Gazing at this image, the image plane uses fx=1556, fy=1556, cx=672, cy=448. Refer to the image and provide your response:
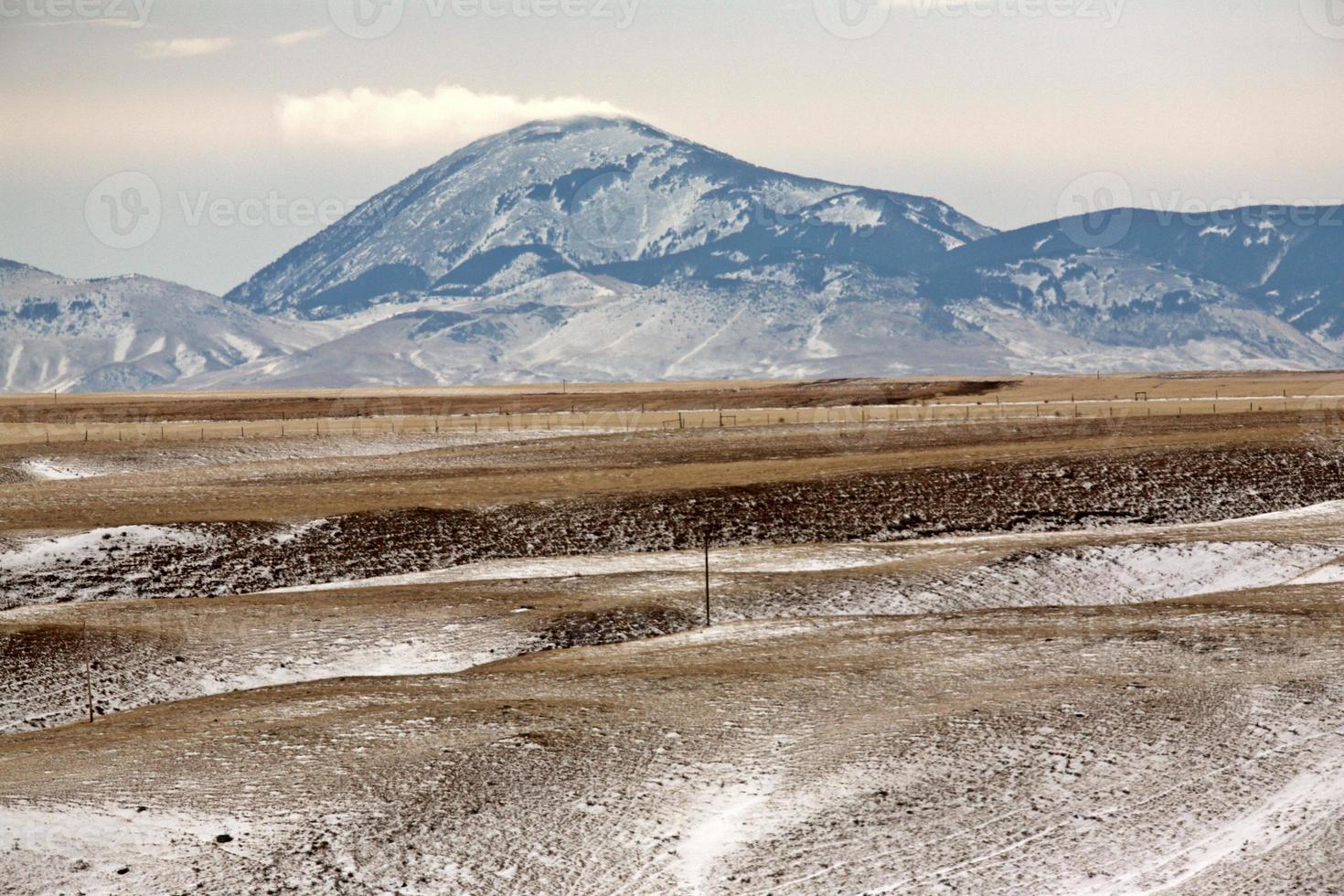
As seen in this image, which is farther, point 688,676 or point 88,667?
point 88,667

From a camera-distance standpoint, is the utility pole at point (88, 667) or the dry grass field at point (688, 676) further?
the utility pole at point (88, 667)

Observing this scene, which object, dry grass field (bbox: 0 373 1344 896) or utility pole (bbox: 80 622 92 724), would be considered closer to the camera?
dry grass field (bbox: 0 373 1344 896)

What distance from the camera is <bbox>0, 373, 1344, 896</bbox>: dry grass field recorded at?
22672mm

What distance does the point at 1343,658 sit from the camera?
106 ft

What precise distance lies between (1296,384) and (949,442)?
93199mm

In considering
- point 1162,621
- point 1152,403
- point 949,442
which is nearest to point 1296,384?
point 1152,403

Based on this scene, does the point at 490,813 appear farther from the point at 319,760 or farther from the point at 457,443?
the point at 457,443

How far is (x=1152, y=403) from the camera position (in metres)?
133

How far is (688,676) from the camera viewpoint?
32.5 meters

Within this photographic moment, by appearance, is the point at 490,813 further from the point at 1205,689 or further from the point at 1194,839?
the point at 1205,689

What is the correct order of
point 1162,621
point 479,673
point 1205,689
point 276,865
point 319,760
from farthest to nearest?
1. point 1162,621
2. point 479,673
3. point 1205,689
4. point 319,760
5. point 276,865

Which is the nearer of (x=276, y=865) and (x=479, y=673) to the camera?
(x=276, y=865)

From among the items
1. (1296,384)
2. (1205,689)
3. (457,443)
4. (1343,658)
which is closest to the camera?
(1205,689)

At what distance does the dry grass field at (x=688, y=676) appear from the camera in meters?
22.7
